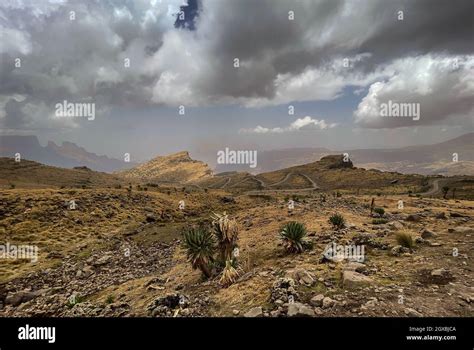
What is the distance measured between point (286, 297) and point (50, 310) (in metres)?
11.8

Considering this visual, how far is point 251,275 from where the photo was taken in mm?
11945

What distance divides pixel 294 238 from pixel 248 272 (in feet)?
11.2

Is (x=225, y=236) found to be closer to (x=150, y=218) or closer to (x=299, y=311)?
(x=299, y=311)

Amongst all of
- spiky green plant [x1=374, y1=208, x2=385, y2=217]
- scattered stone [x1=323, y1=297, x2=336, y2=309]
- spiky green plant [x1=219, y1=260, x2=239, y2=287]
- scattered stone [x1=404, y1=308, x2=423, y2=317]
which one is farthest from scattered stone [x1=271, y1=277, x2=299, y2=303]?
spiky green plant [x1=374, y1=208, x2=385, y2=217]

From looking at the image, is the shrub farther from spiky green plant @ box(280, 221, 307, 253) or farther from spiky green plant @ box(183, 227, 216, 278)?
spiky green plant @ box(280, 221, 307, 253)

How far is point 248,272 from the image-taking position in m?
12.7

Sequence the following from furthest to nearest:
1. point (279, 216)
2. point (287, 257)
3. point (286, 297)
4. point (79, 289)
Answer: point (279, 216) → point (79, 289) → point (287, 257) → point (286, 297)

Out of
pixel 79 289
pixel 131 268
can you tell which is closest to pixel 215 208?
pixel 131 268

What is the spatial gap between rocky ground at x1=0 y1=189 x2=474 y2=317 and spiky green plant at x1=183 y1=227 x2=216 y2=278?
61cm

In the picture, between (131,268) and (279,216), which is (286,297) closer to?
(131,268)

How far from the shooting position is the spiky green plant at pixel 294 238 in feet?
48.5
